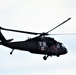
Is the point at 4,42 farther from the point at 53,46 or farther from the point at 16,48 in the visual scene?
the point at 53,46

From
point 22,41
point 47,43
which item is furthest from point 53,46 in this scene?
point 22,41

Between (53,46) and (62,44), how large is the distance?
385cm

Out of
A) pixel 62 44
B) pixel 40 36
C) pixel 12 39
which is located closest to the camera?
pixel 12 39

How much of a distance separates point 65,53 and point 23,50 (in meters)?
13.9

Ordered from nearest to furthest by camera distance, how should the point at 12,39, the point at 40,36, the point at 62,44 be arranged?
the point at 12,39
the point at 40,36
the point at 62,44

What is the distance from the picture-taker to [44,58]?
10938 cm

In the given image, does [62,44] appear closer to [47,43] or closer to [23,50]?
[47,43]

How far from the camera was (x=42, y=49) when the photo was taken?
10688cm

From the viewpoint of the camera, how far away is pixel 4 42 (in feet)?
331

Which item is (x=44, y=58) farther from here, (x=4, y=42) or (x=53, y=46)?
(x=4, y=42)

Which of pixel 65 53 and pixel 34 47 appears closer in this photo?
pixel 34 47

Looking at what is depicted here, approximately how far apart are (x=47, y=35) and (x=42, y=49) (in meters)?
3.58

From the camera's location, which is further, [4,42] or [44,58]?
[44,58]

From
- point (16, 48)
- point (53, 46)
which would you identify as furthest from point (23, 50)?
point (53, 46)
